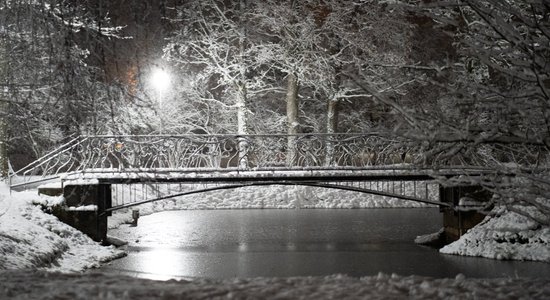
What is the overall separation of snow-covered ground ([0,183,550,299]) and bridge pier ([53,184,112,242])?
0.44 m

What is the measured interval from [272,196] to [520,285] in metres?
23.4

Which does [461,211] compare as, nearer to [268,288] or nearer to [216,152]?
[216,152]

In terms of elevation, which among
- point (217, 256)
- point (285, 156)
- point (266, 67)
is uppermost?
point (266, 67)

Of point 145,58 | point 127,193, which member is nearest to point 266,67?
point 127,193

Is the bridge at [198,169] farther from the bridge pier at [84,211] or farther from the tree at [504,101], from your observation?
the tree at [504,101]

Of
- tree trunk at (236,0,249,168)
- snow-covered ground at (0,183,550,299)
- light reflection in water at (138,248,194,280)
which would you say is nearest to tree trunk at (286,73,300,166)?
tree trunk at (236,0,249,168)

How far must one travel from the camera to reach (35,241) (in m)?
14.7

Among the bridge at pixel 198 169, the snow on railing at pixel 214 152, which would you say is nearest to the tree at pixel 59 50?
the bridge at pixel 198 169

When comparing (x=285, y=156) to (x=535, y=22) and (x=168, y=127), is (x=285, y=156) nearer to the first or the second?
(x=168, y=127)

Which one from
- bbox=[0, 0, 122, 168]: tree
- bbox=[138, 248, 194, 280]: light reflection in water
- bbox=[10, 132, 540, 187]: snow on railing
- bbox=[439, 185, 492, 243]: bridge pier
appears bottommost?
Answer: bbox=[138, 248, 194, 280]: light reflection in water

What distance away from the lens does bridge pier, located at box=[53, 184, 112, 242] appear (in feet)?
58.8

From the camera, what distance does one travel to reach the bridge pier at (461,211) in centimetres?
1864

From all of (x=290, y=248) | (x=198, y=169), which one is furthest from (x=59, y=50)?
(x=290, y=248)

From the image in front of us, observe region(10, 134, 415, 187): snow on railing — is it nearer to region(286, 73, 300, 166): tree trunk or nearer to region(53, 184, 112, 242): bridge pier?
region(53, 184, 112, 242): bridge pier
